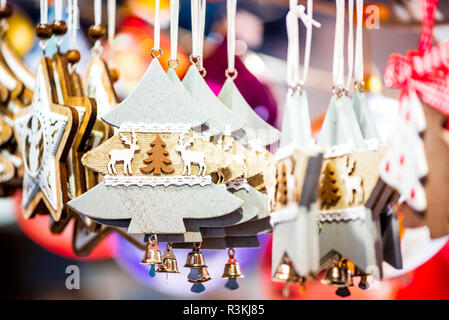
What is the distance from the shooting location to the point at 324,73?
1.91 metres

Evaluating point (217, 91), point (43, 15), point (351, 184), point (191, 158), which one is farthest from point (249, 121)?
point (217, 91)

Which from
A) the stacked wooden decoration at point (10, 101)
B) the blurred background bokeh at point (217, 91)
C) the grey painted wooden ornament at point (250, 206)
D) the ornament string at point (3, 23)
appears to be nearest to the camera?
the grey painted wooden ornament at point (250, 206)

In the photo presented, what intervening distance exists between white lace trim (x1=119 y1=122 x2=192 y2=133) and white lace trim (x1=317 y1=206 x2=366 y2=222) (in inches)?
10.2

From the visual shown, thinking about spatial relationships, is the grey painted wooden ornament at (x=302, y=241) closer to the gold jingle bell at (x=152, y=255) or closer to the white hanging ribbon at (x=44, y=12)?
the gold jingle bell at (x=152, y=255)

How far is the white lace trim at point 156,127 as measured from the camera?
113cm

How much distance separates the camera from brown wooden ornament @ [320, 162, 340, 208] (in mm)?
1064

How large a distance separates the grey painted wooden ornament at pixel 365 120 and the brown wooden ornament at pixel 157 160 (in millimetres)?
310

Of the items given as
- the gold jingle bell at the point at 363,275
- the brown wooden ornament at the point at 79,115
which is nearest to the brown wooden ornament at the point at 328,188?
the gold jingle bell at the point at 363,275

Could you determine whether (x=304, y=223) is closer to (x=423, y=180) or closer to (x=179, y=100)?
(x=423, y=180)

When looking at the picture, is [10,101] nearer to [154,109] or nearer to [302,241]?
[154,109]

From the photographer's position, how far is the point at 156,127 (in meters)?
1.13
